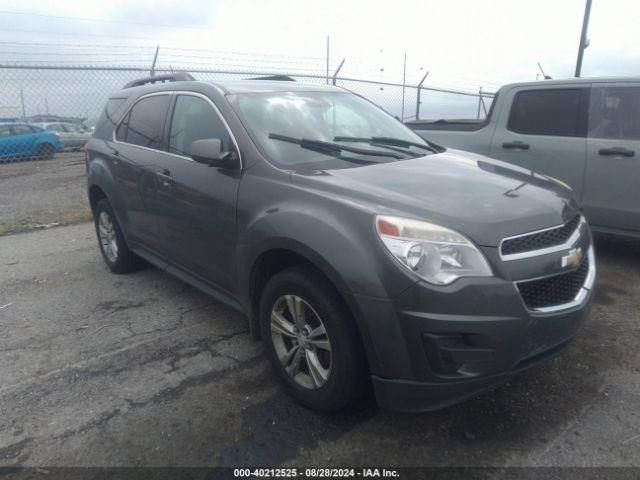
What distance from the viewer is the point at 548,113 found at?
549 centimetres

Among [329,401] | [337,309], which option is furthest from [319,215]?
[329,401]

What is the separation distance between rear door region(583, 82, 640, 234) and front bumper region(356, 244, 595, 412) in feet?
10.3

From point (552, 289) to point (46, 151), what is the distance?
18.5 metres

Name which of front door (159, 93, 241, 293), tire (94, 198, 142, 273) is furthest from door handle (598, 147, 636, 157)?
tire (94, 198, 142, 273)

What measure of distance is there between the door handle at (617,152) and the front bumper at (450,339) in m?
3.23

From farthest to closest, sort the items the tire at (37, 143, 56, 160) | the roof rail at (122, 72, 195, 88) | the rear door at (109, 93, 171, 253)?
the tire at (37, 143, 56, 160) < the roof rail at (122, 72, 195, 88) < the rear door at (109, 93, 171, 253)

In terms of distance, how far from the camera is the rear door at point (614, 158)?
4.84 metres

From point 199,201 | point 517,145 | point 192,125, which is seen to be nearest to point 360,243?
point 199,201

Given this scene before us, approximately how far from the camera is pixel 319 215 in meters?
2.59

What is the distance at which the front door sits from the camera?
325 cm

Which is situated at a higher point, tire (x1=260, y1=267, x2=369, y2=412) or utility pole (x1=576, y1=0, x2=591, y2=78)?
utility pole (x1=576, y1=0, x2=591, y2=78)

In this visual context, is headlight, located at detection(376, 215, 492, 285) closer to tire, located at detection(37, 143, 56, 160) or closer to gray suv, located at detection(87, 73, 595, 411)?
gray suv, located at detection(87, 73, 595, 411)

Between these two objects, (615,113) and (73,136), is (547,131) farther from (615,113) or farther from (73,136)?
(73,136)

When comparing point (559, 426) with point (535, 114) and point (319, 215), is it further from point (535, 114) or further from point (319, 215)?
point (535, 114)
